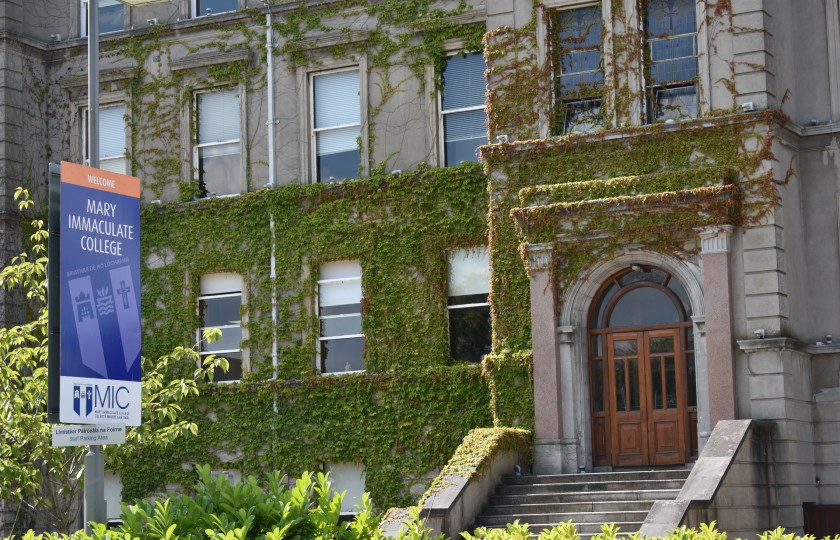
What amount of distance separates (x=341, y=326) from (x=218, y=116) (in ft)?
17.9

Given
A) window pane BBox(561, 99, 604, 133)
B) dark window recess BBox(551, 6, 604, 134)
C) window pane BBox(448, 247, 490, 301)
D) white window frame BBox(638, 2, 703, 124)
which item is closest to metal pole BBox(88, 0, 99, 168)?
dark window recess BBox(551, 6, 604, 134)

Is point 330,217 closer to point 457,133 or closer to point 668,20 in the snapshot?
point 457,133

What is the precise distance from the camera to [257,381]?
28.5 m

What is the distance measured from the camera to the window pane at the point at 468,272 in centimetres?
2711

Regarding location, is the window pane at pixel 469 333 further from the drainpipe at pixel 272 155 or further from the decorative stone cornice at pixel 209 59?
the decorative stone cornice at pixel 209 59

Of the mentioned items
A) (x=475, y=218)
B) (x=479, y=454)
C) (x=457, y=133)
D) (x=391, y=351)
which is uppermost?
(x=457, y=133)

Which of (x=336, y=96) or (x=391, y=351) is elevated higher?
(x=336, y=96)

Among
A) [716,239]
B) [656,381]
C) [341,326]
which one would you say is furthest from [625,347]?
[341,326]

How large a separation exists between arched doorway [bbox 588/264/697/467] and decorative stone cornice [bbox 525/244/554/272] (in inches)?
41.6

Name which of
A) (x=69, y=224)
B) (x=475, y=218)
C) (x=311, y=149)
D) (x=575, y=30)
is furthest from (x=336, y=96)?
(x=69, y=224)

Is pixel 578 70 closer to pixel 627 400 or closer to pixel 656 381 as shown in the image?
pixel 656 381

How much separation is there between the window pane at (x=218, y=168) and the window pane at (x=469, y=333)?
586 centimetres

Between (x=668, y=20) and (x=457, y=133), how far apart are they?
5.29 m

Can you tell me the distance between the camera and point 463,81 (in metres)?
27.8
